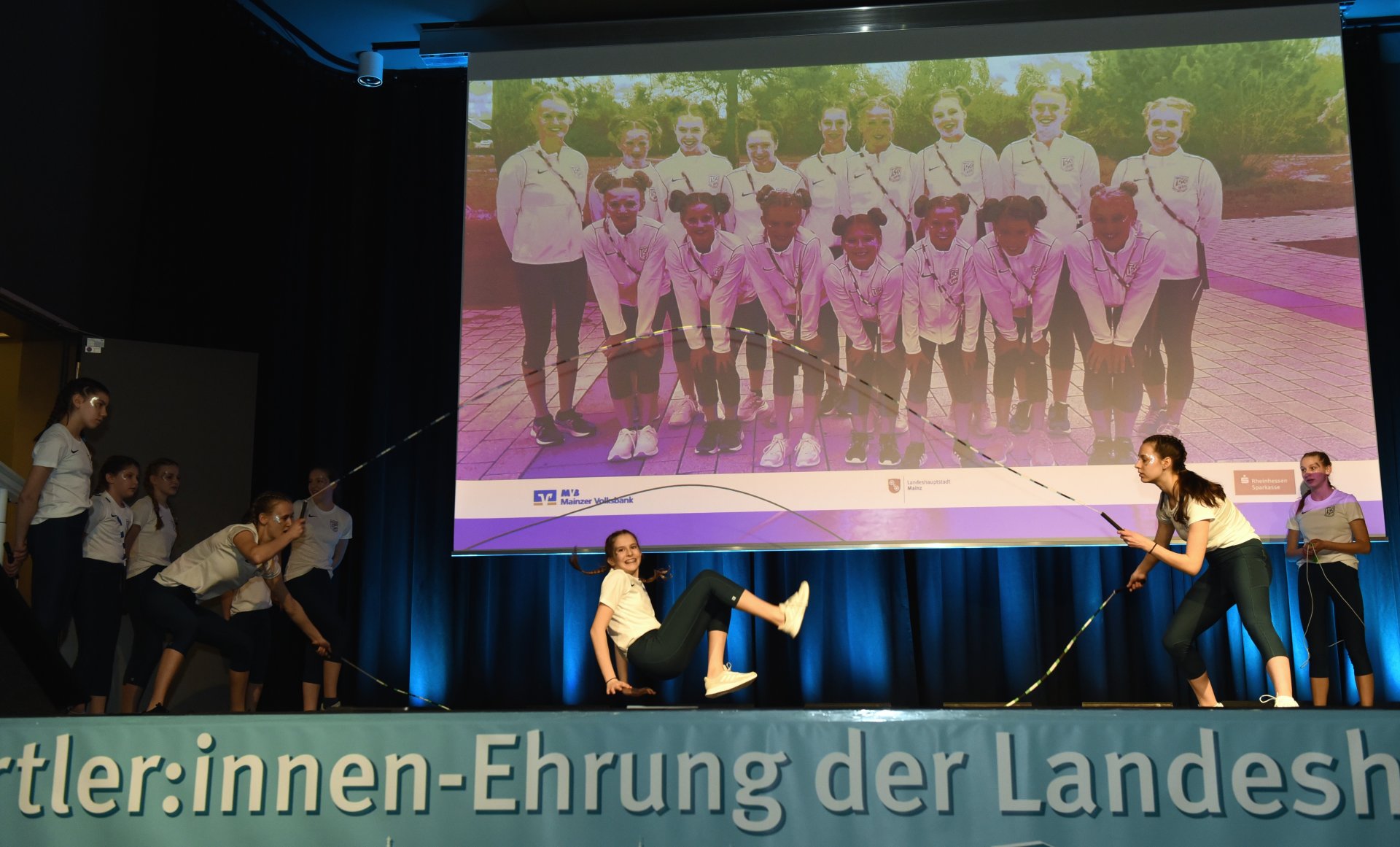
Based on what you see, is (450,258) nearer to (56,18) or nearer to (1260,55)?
(56,18)

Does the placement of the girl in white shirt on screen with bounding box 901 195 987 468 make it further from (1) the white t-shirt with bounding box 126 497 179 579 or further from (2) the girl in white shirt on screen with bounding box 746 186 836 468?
(1) the white t-shirt with bounding box 126 497 179 579

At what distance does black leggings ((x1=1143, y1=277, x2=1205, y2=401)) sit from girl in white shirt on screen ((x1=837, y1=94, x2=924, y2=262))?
133 centimetres

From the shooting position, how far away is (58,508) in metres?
4.77

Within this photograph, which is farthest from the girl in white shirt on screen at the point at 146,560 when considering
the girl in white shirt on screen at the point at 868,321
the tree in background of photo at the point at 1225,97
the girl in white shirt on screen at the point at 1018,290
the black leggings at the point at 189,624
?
the tree in background of photo at the point at 1225,97

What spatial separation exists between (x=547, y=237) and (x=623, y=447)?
1287 mm

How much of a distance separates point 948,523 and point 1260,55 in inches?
117

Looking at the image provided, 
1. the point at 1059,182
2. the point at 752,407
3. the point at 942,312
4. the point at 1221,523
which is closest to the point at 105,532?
the point at 752,407

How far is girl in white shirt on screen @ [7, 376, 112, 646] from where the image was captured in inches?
185

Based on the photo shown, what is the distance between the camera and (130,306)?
6.36 meters

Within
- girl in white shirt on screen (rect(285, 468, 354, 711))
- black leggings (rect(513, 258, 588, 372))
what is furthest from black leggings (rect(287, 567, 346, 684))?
black leggings (rect(513, 258, 588, 372))

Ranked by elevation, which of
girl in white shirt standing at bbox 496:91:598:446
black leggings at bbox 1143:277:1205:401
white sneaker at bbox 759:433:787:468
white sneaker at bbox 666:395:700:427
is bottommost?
white sneaker at bbox 759:433:787:468

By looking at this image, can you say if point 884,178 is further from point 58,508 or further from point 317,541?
point 58,508

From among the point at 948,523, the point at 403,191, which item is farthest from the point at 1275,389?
the point at 403,191

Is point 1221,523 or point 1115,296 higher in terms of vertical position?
point 1115,296
